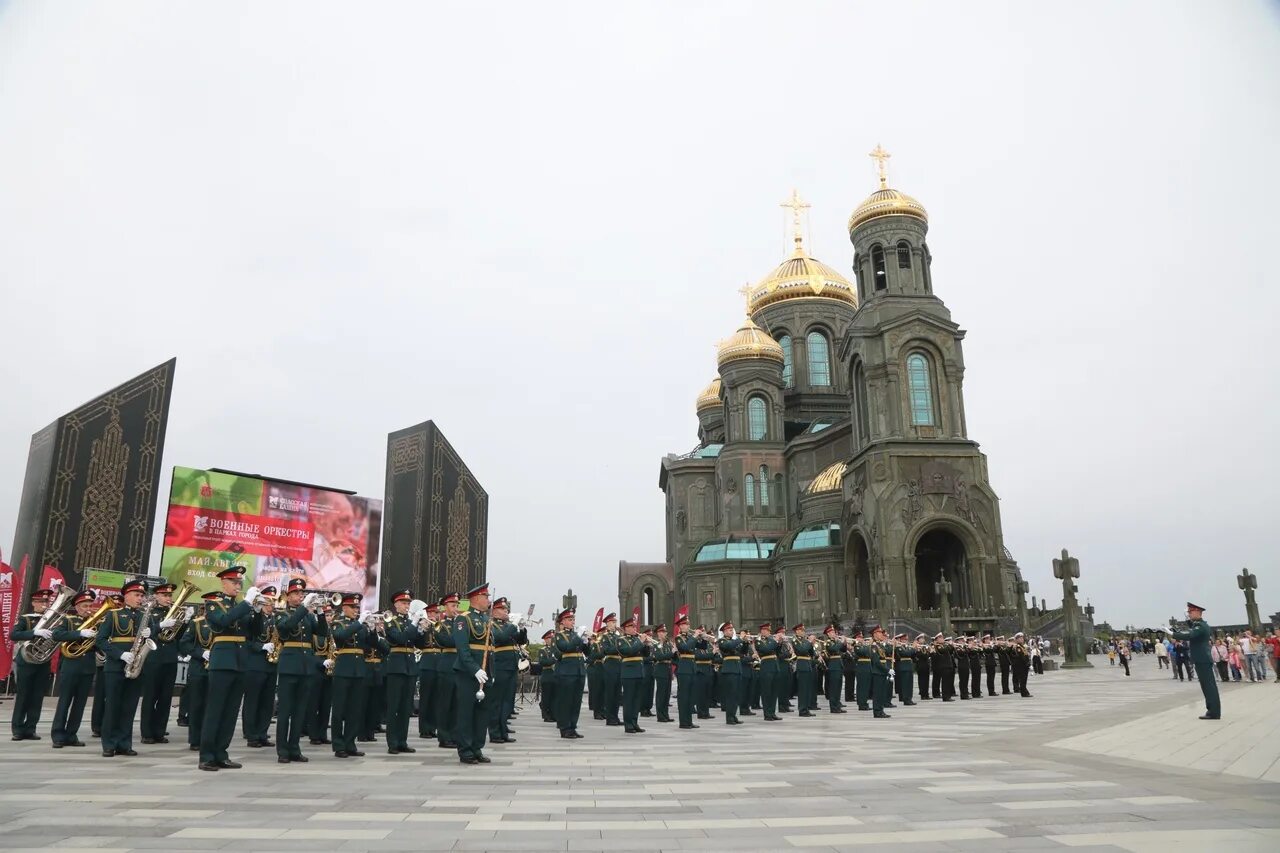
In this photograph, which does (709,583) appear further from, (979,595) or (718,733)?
(718,733)

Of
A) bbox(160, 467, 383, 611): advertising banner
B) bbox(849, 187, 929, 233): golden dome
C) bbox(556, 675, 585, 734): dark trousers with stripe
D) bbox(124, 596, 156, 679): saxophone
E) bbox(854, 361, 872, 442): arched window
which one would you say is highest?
bbox(849, 187, 929, 233): golden dome

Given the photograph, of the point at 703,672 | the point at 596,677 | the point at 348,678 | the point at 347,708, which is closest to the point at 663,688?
the point at 703,672

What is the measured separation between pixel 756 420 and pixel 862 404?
12.4 metres

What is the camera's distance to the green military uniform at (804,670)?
18.3 metres

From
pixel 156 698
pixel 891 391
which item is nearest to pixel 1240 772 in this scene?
pixel 156 698

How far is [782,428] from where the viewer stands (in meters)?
57.5

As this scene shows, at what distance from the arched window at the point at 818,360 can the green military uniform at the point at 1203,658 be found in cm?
4813

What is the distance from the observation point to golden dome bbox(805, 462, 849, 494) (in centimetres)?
4869

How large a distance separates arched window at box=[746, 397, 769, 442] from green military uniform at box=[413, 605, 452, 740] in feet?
147

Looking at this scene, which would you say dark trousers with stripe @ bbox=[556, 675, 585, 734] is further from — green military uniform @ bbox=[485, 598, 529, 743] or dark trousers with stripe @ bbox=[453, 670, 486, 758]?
dark trousers with stripe @ bbox=[453, 670, 486, 758]

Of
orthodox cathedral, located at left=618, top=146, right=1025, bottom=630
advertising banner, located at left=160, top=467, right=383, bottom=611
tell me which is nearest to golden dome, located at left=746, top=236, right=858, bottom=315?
orthodox cathedral, located at left=618, top=146, right=1025, bottom=630

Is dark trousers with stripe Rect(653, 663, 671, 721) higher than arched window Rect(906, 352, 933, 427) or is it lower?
lower

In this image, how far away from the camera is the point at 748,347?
5753cm

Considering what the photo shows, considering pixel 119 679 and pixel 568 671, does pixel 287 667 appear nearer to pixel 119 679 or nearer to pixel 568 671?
pixel 119 679
